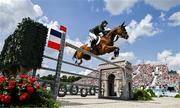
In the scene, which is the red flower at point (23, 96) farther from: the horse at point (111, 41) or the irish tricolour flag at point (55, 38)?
the horse at point (111, 41)

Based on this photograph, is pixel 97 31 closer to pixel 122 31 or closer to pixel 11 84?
pixel 122 31

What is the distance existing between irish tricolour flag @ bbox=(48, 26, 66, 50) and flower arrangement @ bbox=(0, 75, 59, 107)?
12.6 ft

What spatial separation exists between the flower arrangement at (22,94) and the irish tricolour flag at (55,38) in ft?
12.6

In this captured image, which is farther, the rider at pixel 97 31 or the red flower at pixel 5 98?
the rider at pixel 97 31

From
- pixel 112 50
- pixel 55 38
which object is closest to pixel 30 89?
pixel 55 38

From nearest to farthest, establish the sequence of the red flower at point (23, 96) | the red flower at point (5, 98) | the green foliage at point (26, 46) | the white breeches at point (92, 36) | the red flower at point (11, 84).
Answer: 1. the red flower at point (5, 98)
2. the red flower at point (23, 96)
3. the red flower at point (11, 84)
4. the green foliage at point (26, 46)
5. the white breeches at point (92, 36)

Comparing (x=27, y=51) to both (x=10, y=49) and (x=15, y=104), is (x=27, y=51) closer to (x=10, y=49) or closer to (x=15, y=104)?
(x=10, y=49)

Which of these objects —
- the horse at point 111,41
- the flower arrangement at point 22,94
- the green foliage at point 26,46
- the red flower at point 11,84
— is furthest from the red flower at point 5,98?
the horse at point 111,41

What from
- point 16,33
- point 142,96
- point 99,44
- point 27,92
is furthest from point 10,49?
point 142,96

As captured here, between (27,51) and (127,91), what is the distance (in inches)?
419

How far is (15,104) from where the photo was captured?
13.4 ft

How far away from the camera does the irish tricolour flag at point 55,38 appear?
8.25 metres

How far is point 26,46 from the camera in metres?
9.25

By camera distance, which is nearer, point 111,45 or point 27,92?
point 27,92
